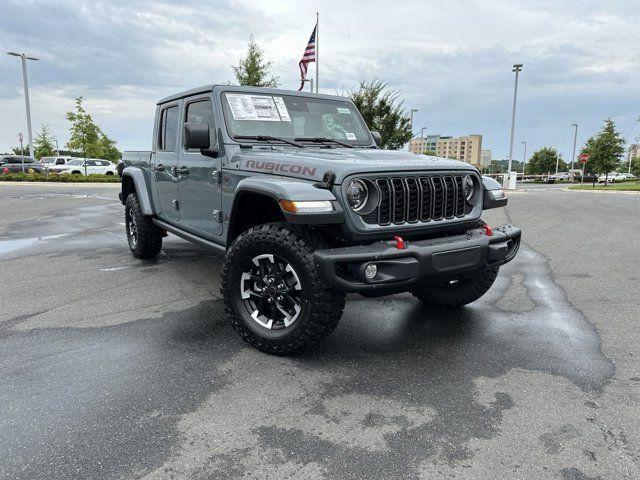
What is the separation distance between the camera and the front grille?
3.26 meters

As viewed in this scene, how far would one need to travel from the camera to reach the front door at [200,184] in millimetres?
4219

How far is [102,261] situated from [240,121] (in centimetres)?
339

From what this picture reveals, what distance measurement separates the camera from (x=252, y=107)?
4379 mm

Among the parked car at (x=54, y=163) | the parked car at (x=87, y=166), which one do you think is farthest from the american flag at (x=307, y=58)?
the parked car at (x=54, y=163)

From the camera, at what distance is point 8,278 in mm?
5547

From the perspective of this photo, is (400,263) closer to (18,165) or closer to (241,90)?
(241,90)

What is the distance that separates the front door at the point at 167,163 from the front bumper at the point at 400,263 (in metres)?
2.61

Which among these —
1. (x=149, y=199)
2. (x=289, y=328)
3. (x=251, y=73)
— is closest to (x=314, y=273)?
(x=289, y=328)

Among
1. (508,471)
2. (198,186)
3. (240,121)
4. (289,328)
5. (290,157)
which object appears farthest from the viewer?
(198,186)

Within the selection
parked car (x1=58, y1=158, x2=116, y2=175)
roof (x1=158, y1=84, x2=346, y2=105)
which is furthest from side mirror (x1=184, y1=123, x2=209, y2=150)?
parked car (x1=58, y1=158, x2=116, y2=175)

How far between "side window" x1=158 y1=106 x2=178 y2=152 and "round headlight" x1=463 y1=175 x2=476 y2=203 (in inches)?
116

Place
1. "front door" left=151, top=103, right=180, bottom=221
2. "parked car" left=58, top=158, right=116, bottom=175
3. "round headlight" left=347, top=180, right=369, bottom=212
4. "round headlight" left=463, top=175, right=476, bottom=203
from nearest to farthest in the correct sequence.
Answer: "round headlight" left=347, top=180, right=369, bottom=212
"round headlight" left=463, top=175, right=476, bottom=203
"front door" left=151, top=103, right=180, bottom=221
"parked car" left=58, top=158, right=116, bottom=175

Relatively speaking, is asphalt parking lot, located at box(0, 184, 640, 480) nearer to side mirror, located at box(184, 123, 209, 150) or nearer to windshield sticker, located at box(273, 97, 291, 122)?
side mirror, located at box(184, 123, 209, 150)

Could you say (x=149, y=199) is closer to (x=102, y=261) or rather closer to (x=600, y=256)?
(x=102, y=261)
